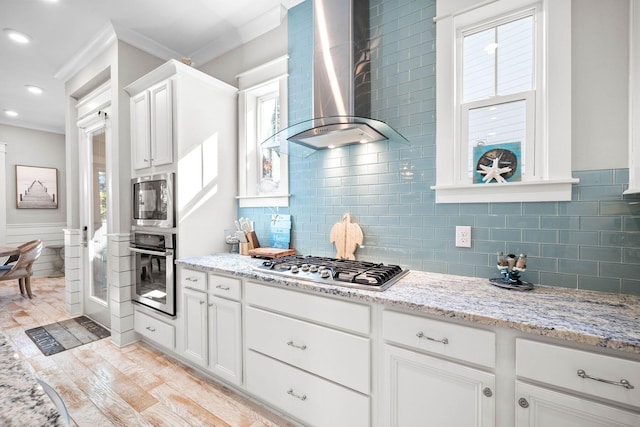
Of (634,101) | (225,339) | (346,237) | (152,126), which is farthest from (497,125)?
(152,126)

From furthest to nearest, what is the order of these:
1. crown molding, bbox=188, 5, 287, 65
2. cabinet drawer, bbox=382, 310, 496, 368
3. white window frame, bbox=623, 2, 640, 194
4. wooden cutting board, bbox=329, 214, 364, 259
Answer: crown molding, bbox=188, 5, 287, 65
wooden cutting board, bbox=329, 214, 364, 259
white window frame, bbox=623, 2, 640, 194
cabinet drawer, bbox=382, 310, 496, 368

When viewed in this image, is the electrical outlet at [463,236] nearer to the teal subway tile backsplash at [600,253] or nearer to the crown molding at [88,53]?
the teal subway tile backsplash at [600,253]

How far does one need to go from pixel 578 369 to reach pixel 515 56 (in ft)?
5.27

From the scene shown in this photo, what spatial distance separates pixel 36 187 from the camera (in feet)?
18.3

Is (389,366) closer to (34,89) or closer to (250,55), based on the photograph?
(250,55)

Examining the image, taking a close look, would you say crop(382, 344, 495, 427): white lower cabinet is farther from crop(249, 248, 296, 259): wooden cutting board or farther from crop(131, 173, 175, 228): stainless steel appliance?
crop(131, 173, 175, 228): stainless steel appliance

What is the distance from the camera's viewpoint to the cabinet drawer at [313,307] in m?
1.40

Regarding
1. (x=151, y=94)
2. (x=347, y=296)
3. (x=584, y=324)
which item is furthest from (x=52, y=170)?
(x=584, y=324)

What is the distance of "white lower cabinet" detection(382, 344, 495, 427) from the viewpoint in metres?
1.12

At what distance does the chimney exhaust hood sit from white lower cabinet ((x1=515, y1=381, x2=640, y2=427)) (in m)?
1.45

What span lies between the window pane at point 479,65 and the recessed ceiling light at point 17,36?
13.2 feet

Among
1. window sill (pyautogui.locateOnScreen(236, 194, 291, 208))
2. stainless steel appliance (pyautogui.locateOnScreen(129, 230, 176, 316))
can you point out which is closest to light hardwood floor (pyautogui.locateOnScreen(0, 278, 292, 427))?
stainless steel appliance (pyautogui.locateOnScreen(129, 230, 176, 316))

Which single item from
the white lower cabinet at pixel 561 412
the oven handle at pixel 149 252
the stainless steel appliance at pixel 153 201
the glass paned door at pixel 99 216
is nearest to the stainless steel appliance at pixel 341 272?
the white lower cabinet at pixel 561 412

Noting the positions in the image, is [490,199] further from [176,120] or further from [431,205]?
[176,120]
